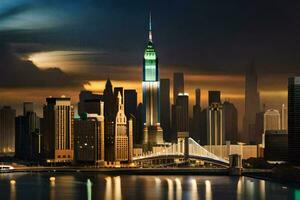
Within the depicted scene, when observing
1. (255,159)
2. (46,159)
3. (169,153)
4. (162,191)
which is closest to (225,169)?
(255,159)

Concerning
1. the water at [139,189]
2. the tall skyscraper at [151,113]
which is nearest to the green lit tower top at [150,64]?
the tall skyscraper at [151,113]

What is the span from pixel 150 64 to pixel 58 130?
22.2ft

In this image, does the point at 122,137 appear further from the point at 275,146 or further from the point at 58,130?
the point at 275,146

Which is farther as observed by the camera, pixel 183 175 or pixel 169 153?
pixel 169 153

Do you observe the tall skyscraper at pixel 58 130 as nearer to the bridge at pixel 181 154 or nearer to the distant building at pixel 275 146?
the bridge at pixel 181 154

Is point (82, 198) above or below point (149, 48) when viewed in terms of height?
below

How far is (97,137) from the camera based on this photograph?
59344mm

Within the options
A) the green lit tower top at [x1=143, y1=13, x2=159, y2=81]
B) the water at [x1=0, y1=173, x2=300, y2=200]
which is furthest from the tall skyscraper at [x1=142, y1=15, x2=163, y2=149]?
the water at [x1=0, y1=173, x2=300, y2=200]

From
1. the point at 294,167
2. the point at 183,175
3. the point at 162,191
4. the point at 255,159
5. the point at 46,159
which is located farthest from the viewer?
the point at 46,159

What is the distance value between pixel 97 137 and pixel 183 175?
9.40 metres

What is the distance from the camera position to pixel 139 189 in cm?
3794

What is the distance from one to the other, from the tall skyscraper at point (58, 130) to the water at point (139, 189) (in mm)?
14429

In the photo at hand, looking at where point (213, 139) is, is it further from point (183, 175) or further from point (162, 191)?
point (162, 191)

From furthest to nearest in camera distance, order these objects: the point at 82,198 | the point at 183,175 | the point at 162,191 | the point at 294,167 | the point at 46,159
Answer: the point at 46,159 → the point at 183,175 → the point at 294,167 → the point at 162,191 → the point at 82,198
